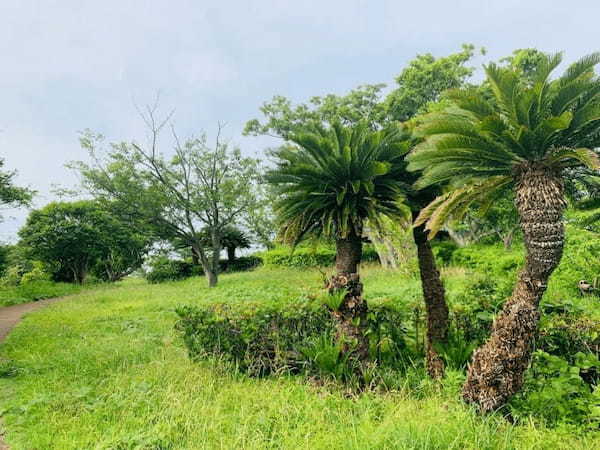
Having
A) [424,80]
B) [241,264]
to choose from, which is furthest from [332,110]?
[241,264]

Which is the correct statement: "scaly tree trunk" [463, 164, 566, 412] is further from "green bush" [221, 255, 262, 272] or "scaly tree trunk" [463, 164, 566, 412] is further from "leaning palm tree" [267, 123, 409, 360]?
"green bush" [221, 255, 262, 272]

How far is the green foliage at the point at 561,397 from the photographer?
11.2 feet

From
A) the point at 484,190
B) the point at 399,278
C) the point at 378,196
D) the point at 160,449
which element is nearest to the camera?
the point at 160,449

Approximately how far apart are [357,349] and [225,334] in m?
1.93

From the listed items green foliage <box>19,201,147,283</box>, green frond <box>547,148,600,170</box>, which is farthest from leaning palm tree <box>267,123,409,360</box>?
green foliage <box>19,201,147,283</box>

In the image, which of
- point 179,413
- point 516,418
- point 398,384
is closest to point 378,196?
point 398,384

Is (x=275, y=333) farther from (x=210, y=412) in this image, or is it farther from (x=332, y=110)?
(x=332, y=110)

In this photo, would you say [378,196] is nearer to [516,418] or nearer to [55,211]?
[516,418]

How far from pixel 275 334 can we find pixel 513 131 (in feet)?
12.6

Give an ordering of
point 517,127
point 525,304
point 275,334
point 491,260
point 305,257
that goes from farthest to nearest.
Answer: point 305,257 → point 491,260 → point 275,334 → point 517,127 → point 525,304

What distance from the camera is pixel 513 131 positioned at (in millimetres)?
3809

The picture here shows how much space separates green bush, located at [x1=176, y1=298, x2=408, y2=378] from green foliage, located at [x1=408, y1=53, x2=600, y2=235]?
6.52 ft

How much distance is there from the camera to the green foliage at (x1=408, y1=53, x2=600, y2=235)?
11.8 feet

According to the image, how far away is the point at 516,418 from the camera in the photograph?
3506mm
